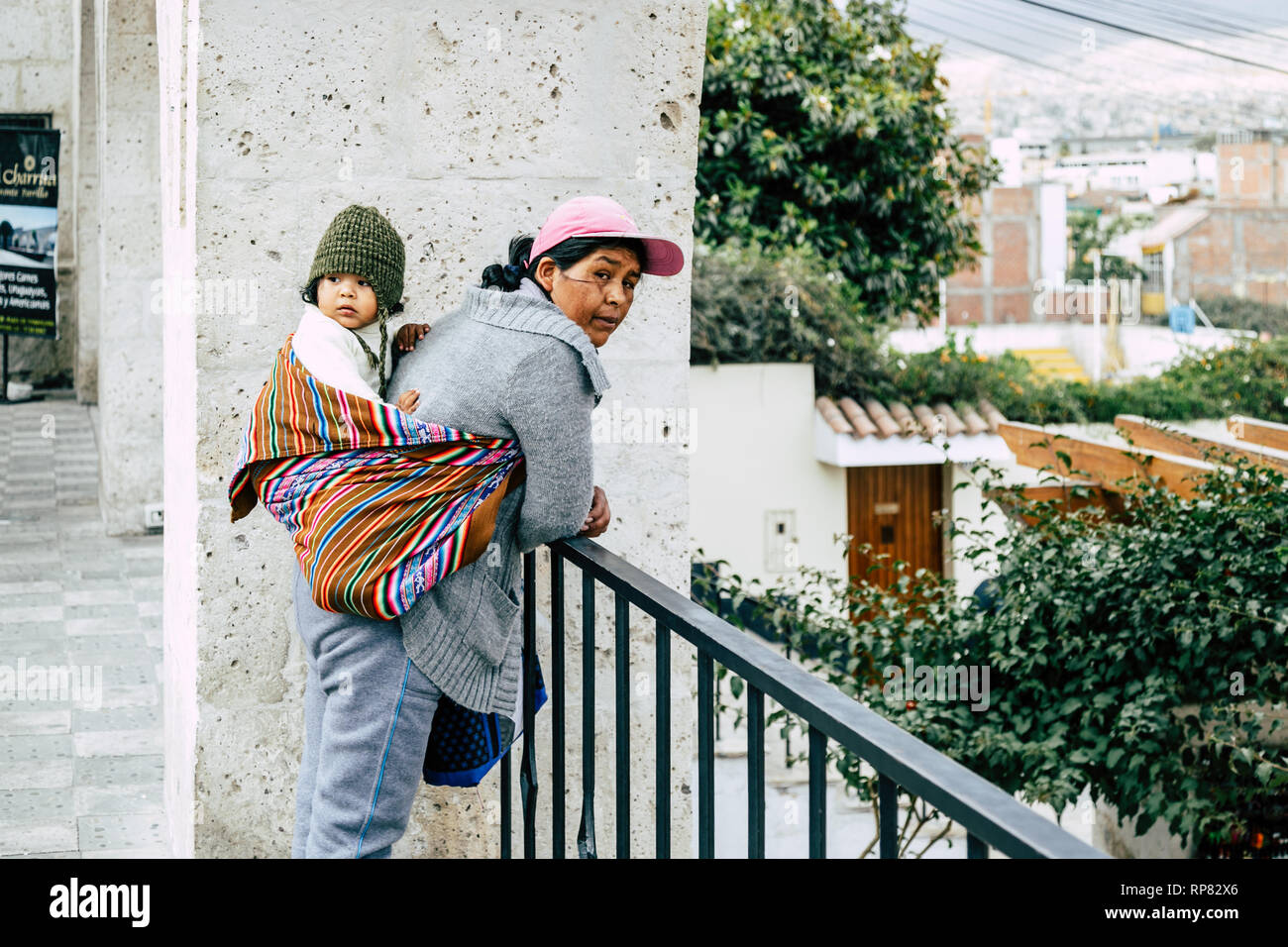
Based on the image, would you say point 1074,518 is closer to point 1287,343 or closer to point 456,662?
point 456,662

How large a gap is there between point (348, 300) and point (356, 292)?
2 cm

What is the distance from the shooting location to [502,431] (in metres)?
1.93

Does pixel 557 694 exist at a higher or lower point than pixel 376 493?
lower

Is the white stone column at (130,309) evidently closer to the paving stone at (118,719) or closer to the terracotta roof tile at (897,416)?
the paving stone at (118,719)

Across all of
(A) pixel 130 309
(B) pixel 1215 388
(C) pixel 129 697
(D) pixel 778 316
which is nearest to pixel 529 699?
(C) pixel 129 697

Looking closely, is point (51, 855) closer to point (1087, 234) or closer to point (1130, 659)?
point (1130, 659)

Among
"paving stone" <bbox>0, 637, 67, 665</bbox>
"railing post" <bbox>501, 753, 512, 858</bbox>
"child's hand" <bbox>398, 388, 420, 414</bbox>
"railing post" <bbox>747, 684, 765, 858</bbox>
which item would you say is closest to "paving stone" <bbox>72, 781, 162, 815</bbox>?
"paving stone" <bbox>0, 637, 67, 665</bbox>

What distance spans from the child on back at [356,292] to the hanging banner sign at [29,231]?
7.58m

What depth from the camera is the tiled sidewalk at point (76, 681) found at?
11.2 feet

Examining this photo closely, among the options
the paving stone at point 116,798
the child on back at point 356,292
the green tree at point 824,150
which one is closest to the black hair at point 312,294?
the child on back at point 356,292

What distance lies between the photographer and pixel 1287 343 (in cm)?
1712

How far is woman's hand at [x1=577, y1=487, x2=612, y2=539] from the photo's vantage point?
2.18 m

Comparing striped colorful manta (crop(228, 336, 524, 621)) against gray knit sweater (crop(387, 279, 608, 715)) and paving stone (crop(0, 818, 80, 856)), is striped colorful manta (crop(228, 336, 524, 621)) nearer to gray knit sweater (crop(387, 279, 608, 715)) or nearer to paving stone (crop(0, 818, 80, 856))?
gray knit sweater (crop(387, 279, 608, 715))
